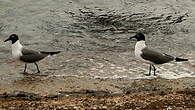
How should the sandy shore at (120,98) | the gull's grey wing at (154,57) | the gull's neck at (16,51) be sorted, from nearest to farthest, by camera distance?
the sandy shore at (120,98) < the gull's grey wing at (154,57) < the gull's neck at (16,51)

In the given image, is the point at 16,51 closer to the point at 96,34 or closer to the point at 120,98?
the point at 120,98

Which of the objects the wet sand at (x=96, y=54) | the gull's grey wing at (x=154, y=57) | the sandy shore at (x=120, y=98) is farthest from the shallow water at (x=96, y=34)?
the sandy shore at (x=120, y=98)

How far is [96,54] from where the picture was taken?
15602 millimetres

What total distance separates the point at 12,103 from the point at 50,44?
22.0ft

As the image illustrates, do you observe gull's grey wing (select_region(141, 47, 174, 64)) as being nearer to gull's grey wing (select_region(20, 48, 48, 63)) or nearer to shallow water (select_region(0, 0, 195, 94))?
shallow water (select_region(0, 0, 195, 94))

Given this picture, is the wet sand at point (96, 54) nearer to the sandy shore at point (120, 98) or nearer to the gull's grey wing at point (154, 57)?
the sandy shore at point (120, 98)

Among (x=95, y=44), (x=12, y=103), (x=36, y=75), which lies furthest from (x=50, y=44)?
(x=12, y=103)

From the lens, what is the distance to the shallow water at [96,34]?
1394 cm

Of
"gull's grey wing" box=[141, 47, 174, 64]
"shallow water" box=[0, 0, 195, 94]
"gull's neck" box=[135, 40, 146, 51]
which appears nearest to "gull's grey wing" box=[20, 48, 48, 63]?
"shallow water" box=[0, 0, 195, 94]

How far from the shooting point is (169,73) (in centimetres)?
1373

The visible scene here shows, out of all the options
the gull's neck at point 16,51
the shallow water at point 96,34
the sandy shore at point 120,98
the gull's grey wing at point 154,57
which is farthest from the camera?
the shallow water at point 96,34

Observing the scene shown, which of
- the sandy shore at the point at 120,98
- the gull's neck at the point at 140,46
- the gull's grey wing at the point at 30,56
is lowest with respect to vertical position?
the sandy shore at the point at 120,98

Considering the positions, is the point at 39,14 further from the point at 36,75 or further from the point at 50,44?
the point at 36,75

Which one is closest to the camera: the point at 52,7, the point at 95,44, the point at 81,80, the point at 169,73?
the point at 81,80
